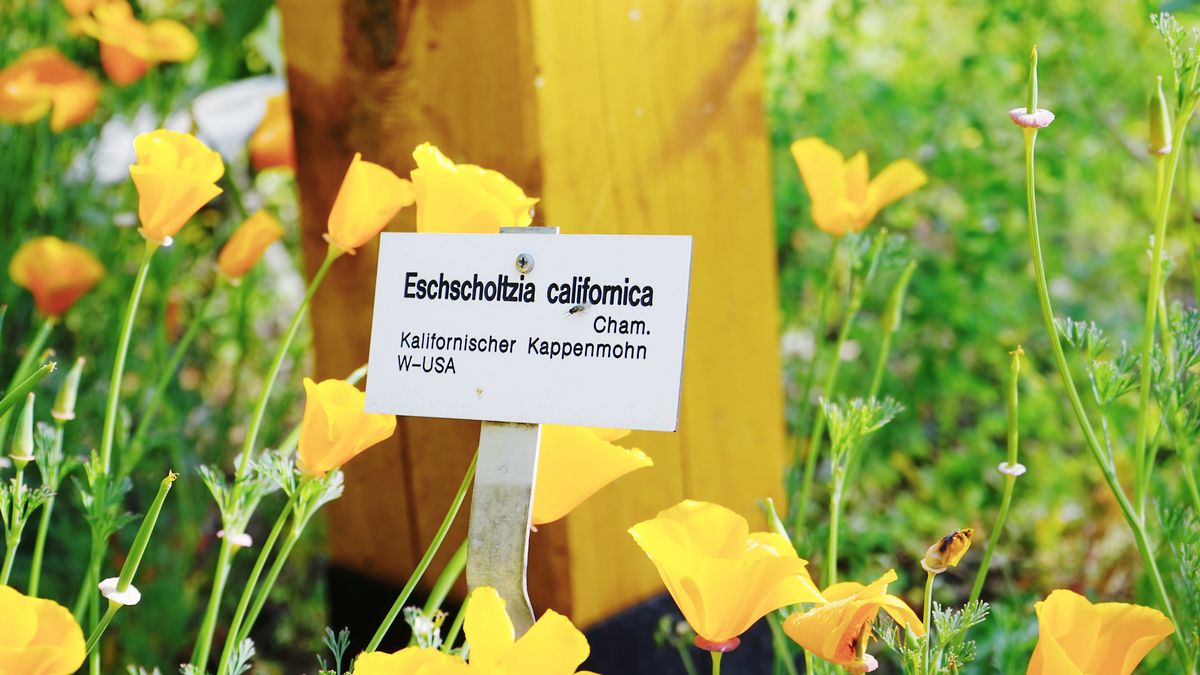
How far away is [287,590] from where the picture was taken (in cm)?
165

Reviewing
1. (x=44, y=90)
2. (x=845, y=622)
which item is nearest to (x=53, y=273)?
(x=44, y=90)

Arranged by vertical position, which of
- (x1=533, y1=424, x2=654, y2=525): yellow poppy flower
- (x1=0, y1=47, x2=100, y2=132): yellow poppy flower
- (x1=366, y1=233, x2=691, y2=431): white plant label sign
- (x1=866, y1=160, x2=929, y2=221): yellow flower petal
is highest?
(x1=0, y1=47, x2=100, y2=132): yellow poppy flower

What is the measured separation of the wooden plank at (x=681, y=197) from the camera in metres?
1.02

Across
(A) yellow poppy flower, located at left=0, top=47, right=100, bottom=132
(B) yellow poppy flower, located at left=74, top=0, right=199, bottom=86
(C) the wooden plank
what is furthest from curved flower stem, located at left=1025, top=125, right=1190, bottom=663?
(A) yellow poppy flower, located at left=0, top=47, right=100, bottom=132

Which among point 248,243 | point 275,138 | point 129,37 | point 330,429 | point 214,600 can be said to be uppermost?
point 129,37

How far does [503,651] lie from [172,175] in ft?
1.20

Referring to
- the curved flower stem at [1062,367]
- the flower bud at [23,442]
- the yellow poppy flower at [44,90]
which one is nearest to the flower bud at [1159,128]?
the curved flower stem at [1062,367]

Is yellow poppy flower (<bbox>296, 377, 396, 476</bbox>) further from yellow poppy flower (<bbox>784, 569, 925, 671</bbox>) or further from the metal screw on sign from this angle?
yellow poppy flower (<bbox>784, 569, 925, 671</bbox>)

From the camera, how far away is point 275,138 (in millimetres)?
1346

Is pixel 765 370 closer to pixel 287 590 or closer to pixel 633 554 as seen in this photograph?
pixel 633 554

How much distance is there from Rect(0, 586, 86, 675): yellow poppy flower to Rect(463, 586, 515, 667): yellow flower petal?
19 centimetres

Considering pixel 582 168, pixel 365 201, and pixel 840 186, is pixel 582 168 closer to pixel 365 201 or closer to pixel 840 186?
pixel 840 186

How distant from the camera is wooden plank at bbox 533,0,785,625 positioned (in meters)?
1.02

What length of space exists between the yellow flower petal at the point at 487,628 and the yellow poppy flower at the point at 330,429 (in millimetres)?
121
